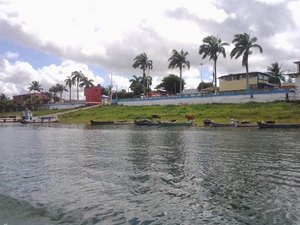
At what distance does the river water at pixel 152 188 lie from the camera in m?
15.1

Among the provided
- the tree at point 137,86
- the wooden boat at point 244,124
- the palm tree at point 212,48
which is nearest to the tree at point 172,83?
the tree at point 137,86

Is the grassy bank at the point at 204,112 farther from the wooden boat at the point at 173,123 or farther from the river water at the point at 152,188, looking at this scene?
the river water at the point at 152,188

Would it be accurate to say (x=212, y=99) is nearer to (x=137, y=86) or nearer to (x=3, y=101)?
(x=137, y=86)

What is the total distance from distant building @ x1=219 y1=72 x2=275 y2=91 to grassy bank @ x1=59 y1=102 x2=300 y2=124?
21.8 metres

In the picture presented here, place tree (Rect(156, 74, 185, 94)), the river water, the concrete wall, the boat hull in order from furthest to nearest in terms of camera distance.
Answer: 1. tree (Rect(156, 74, 185, 94))
2. the boat hull
3. the concrete wall
4. the river water

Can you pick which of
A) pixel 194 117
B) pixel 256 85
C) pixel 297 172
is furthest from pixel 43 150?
pixel 256 85

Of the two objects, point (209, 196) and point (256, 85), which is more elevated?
point (256, 85)

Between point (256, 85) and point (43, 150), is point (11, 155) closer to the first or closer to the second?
point (43, 150)

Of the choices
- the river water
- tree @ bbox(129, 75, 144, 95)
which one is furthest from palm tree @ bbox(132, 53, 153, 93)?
the river water

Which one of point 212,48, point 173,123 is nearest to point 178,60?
point 212,48

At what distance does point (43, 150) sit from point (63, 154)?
456cm

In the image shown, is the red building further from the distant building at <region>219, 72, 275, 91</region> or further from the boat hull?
the distant building at <region>219, 72, 275, 91</region>

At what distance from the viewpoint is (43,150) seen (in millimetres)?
38750

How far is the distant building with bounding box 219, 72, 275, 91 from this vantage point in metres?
120
